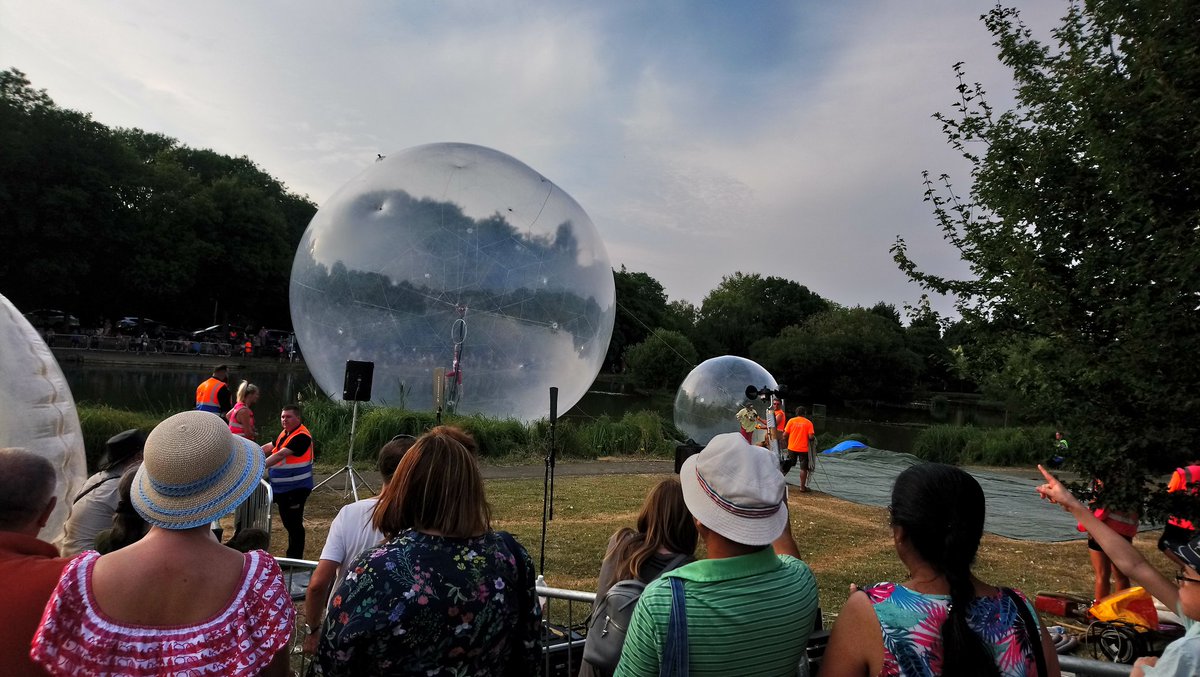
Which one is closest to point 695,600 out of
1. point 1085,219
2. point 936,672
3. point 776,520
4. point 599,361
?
point 776,520

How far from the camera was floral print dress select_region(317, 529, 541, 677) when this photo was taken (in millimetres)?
2020

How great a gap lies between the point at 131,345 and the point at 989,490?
4176cm

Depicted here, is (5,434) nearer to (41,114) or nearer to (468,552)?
(468,552)

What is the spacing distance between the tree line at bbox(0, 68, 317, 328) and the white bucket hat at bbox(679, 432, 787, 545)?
37.4 meters

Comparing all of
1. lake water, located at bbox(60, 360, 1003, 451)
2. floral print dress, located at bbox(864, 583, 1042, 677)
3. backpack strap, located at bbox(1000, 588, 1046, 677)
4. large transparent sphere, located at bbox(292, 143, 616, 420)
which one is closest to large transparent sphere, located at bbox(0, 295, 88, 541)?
floral print dress, located at bbox(864, 583, 1042, 677)

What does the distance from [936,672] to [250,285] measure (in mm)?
53065

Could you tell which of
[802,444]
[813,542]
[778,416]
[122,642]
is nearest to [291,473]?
[122,642]

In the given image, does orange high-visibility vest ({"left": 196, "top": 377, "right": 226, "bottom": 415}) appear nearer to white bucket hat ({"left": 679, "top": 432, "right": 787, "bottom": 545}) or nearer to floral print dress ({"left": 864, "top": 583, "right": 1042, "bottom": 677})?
white bucket hat ({"left": 679, "top": 432, "right": 787, "bottom": 545})

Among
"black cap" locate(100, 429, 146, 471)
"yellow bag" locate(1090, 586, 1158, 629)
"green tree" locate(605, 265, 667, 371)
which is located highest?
"green tree" locate(605, 265, 667, 371)

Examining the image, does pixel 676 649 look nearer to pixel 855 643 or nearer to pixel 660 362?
pixel 855 643

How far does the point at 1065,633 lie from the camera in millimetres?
5395

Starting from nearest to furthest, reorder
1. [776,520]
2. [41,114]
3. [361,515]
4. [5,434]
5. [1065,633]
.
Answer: [776,520], [361,515], [5,434], [1065,633], [41,114]

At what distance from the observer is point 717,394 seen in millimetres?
13562

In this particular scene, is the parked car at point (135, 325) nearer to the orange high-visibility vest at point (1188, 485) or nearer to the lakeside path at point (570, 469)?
the lakeside path at point (570, 469)
